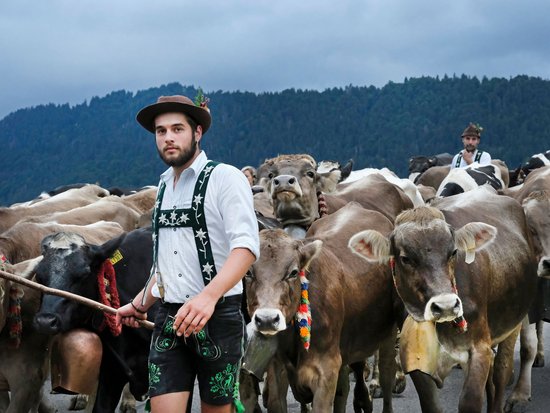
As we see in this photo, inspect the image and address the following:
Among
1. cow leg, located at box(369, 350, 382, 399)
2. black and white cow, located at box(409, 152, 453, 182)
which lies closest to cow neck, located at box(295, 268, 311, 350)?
cow leg, located at box(369, 350, 382, 399)

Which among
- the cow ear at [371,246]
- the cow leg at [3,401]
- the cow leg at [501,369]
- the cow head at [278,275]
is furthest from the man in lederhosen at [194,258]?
the cow leg at [501,369]

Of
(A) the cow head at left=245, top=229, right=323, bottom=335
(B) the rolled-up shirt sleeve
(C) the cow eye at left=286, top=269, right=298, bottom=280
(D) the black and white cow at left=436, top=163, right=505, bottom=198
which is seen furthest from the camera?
(D) the black and white cow at left=436, top=163, right=505, bottom=198

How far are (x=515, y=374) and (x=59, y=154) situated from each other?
81.2m

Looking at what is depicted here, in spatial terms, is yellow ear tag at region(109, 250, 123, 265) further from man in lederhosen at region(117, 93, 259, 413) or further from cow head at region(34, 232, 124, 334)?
man in lederhosen at region(117, 93, 259, 413)

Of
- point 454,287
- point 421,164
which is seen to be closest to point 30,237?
point 454,287

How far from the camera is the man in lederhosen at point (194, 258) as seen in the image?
366cm

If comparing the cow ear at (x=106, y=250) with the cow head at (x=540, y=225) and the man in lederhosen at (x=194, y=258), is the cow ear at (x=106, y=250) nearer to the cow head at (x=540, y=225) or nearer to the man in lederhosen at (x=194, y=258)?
the man in lederhosen at (x=194, y=258)

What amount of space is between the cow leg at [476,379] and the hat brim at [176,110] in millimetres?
2842

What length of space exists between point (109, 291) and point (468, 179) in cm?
793

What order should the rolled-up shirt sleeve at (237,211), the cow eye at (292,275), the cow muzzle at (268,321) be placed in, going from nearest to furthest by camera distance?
the rolled-up shirt sleeve at (237,211) < the cow muzzle at (268,321) < the cow eye at (292,275)

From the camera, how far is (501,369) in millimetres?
7023

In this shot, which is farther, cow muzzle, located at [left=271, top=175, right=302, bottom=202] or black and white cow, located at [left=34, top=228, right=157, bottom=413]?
cow muzzle, located at [left=271, top=175, right=302, bottom=202]

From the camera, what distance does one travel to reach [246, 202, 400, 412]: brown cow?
5.34 meters

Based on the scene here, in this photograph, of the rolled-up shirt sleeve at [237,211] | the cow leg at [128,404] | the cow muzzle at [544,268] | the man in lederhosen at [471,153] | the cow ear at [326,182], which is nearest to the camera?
the rolled-up shirt sleeve at [237,211]
